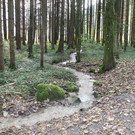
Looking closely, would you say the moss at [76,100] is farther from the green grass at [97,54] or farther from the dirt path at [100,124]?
the green grass at [97,54]

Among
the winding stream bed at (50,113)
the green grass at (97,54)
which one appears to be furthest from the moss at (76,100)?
the green grass at (97,54)

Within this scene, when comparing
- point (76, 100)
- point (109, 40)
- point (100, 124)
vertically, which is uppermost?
point (109, 40)

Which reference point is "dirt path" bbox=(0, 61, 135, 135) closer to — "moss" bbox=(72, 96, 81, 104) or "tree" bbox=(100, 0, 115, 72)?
"moss" bbox=(72, 96, 81, 104)

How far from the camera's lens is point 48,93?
24.2 feet

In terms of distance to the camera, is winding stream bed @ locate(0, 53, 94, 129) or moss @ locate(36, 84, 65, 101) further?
moss @ locate(36, 84, 65, 101)

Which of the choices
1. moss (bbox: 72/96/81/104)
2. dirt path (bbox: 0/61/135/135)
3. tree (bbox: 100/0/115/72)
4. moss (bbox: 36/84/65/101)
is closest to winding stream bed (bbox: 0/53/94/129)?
moss (bbox: 72/96/81/104)

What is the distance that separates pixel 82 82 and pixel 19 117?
5405 mm

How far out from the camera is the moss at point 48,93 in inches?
283

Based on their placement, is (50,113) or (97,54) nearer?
(50,113)

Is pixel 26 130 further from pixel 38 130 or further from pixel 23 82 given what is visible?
pixel 23 82

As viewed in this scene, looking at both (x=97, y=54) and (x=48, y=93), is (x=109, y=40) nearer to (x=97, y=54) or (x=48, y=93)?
(x=48, y=93)

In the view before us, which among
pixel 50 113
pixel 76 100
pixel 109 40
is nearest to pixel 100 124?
Answer: pixel 50 113

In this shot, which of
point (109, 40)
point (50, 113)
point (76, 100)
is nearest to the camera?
point (50, 113)

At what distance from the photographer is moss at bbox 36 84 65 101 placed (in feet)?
23.5
